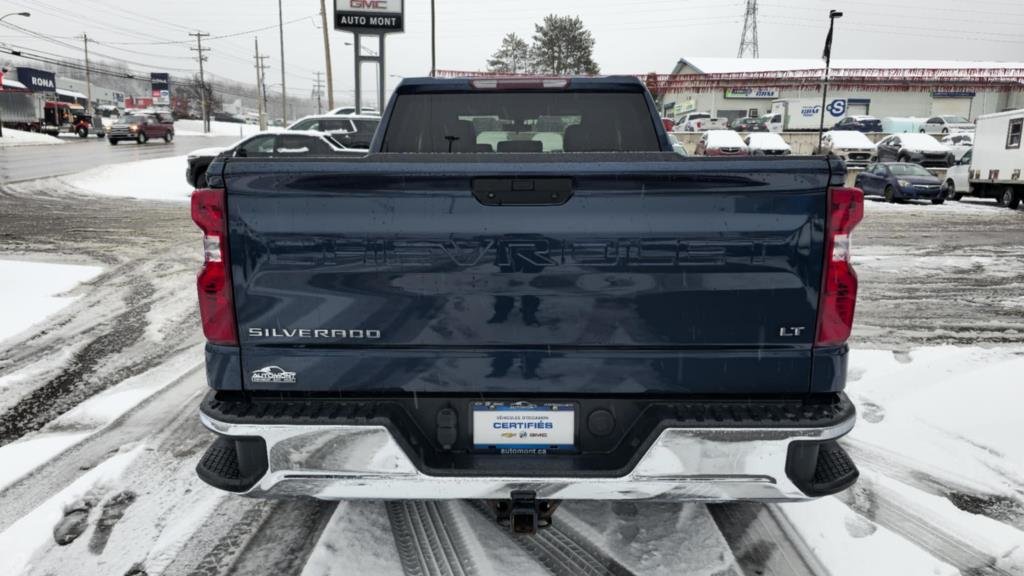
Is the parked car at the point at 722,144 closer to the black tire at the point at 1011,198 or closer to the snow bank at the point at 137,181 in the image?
the black tire at the point at 1011,198

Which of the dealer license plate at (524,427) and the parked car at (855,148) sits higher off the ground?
the parked car at (855,148)

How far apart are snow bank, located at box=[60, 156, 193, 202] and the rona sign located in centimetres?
802

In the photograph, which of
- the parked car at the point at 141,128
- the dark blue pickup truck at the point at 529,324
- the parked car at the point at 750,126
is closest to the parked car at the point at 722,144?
the parked car at the point at 750,126

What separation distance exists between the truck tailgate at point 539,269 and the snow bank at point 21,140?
46041 millimetres

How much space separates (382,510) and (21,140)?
5270cm

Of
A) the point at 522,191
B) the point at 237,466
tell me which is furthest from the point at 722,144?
the point at 237,466

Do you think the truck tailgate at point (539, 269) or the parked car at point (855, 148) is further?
the parked car at point (855, 148)

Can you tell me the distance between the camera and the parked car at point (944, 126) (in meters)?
43.1

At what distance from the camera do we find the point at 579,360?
7.45ft

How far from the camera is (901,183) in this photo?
20594 millimetres

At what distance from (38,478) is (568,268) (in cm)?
313

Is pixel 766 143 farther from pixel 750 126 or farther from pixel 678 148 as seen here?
pixel 678 148

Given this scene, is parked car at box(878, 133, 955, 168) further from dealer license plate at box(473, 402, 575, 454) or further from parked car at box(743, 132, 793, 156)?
dealer license plate at box(473, 402, 575, 454)

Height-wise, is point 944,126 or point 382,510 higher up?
point 944,126
